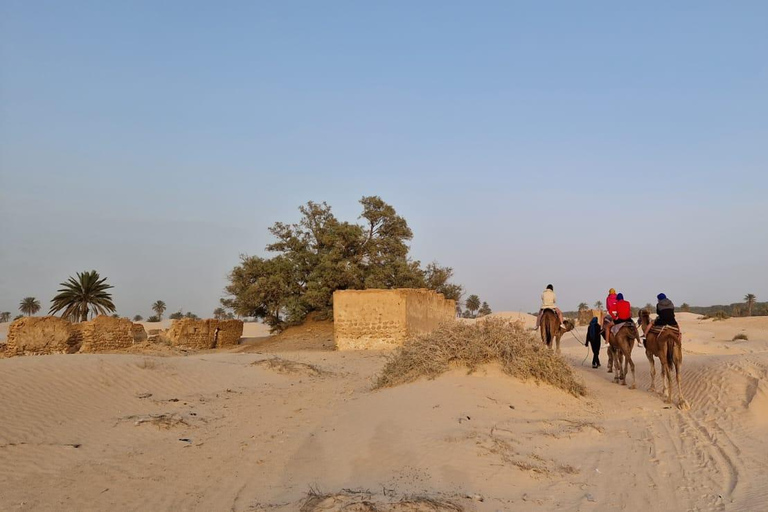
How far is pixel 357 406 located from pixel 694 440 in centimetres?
535

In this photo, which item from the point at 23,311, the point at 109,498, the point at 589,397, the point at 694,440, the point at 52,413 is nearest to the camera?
the point at 109,498

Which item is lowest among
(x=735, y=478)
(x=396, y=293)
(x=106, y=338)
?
(x=735, y=478)

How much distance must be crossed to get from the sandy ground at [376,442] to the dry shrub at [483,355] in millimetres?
328

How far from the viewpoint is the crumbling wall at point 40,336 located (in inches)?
824

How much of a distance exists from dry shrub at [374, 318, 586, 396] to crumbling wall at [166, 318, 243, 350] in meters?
18.9

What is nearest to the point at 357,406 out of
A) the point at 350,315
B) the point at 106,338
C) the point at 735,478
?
the point at 735,478

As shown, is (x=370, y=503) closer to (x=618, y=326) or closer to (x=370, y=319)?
(x=618, y=326)

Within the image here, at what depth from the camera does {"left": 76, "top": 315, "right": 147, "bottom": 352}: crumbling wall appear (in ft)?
74.3

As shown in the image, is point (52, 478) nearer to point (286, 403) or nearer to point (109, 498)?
point (109, 498)

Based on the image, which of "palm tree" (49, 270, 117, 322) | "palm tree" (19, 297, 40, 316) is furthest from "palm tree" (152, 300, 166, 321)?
"palm tree" (49, 270, 117, 322)

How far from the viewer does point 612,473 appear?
674cm

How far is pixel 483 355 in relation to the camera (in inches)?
448

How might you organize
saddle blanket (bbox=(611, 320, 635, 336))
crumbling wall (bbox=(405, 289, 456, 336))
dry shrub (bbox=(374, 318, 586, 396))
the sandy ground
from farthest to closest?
crumbling wall (bbox=(405, 289, 456, 336)), saddle blanket (bbox=(611, 320, 635, 336)), dry shrub (bbox=(374, 318, 586, 396)), the sandy ground

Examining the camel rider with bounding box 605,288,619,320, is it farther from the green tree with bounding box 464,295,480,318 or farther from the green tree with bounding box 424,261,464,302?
the green tree with bounding box 464,295,480,318
